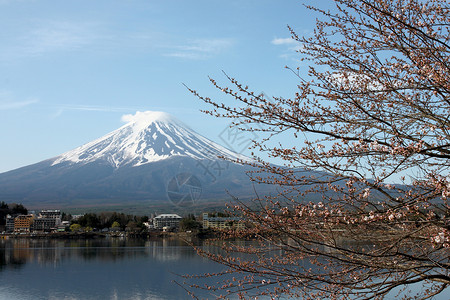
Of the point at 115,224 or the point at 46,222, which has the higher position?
the point at 46,222

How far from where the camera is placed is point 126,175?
5876 inches

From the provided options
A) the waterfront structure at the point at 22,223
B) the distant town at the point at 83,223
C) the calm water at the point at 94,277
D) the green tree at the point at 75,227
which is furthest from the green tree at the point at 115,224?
the calm water at the point at 94,277

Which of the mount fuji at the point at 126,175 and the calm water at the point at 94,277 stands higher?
the mount fuji at the point at 126,175

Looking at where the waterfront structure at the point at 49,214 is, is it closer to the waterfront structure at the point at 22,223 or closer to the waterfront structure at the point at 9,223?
the waterfront structure at the point at 9,223

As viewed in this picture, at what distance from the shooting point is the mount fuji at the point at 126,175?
12469 cm

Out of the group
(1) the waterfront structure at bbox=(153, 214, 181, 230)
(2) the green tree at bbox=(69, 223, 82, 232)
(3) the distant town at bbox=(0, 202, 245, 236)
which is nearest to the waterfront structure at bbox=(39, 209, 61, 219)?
(3) the distant town at bbox=(0, 202, 245, 236)

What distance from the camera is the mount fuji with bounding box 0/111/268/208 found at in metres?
125

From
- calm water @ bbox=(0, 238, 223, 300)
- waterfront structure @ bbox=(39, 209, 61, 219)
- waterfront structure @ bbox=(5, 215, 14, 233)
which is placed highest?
waterfront structure @ bbox=(39, 209, 61, 219)

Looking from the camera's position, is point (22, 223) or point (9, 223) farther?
point (9, 223)

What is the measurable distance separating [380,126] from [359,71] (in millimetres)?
610

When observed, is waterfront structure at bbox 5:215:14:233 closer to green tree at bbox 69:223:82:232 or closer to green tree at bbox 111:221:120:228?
green tree at bbox 69:223:82:232

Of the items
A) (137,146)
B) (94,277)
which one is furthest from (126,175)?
(94,277)

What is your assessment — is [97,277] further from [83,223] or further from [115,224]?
[83,223]

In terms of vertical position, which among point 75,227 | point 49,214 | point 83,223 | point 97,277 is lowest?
point 97,277
